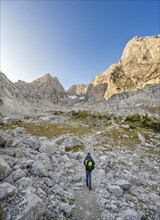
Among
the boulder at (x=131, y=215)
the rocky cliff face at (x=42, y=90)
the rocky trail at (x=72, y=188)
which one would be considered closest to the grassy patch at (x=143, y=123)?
the rocky trail at (x=72, y=188)

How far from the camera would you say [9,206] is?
7.94 m

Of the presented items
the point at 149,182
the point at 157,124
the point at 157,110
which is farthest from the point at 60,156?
the point at 157,110

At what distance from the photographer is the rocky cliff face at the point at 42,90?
145600mm

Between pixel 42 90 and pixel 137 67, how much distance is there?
86.5m

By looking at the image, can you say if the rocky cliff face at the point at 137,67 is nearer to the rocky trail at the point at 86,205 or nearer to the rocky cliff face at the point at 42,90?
the rocky cliff face at the point at 42,90

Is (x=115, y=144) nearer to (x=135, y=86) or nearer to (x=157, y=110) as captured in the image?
(x=157, y=110)

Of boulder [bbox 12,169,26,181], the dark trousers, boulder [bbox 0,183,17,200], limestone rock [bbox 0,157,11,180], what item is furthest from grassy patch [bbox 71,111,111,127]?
boulder [bbox 0,183,17,200]

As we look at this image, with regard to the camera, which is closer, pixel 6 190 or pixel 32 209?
pixel 32 209

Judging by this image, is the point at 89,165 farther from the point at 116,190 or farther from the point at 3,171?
the point at 3,171

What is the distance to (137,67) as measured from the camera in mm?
127062

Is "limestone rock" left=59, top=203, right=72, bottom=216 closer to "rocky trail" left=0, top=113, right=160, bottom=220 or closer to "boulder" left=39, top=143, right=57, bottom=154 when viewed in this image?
"rocky trail" left=0, top=113, right=160, bottom=220

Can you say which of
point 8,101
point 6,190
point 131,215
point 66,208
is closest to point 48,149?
point 66,208

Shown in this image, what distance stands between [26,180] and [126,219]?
19.3ft

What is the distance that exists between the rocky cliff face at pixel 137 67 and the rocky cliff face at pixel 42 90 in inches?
2039
